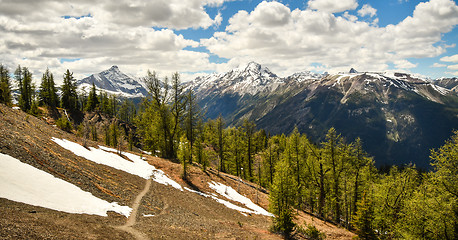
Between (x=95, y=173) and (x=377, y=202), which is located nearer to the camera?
(x=95, y=173)

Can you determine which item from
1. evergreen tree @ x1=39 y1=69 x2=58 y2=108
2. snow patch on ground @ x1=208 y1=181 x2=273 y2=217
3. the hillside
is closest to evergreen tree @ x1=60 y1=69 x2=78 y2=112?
evergreen tree @ x1=39 y1=69 x2=58 y2=108

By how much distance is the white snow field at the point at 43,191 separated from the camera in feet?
46.4

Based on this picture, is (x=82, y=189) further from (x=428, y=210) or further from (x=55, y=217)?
(x=428, y=210)

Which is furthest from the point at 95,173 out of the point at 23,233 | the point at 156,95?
the point at 156,95

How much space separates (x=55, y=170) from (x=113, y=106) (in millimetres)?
103471

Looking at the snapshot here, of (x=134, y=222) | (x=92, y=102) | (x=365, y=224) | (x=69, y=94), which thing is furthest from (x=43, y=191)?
(x=92, y=102)

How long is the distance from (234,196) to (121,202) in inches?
814

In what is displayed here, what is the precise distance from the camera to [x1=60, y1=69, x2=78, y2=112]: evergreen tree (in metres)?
80.1

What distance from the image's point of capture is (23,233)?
10.2 m

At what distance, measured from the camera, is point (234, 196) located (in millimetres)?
37344

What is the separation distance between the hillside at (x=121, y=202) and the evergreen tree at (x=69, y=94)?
63404 millimetres

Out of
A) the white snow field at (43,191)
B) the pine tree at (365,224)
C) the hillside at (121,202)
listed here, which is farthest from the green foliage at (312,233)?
the white snow field at (43,191)

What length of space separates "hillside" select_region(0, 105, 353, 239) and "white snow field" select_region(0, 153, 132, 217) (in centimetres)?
43

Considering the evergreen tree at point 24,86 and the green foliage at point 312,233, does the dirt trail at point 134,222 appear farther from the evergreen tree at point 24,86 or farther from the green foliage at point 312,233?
the evergreen tree at point 24,86
